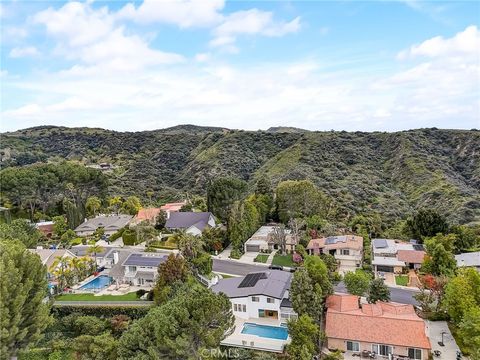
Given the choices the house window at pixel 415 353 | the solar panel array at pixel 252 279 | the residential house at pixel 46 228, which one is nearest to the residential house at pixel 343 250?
the solar panel array at pixel 252 279

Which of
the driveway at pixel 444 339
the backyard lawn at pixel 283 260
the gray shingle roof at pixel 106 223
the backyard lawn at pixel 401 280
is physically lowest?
the driveway at pixel 444 339

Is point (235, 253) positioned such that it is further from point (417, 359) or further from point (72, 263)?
point (417, 359)

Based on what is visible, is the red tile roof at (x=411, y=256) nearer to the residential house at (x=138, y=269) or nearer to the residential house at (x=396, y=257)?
the residential house at (x=396, y=257)

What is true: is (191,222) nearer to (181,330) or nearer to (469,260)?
(181,330)

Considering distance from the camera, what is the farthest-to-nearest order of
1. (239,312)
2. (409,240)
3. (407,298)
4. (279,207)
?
(279,207) < (409,240) < (407,298) < (239,312)

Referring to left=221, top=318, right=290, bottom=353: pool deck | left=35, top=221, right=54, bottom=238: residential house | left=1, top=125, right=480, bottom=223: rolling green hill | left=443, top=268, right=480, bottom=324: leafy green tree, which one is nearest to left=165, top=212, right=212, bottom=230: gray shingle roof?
left=35, top=221, right=54, bottom=238: residential house

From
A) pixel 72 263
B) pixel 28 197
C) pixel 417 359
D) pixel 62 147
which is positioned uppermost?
pixel 62 147

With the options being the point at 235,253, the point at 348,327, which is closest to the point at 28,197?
the point at 235,253

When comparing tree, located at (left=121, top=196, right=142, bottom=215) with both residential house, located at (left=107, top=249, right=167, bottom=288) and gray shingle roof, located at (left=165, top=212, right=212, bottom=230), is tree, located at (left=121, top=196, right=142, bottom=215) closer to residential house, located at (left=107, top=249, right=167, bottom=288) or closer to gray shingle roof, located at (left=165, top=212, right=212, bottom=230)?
gray shingle roof, located at (left=165, top=212, right=212, bottom=230)
